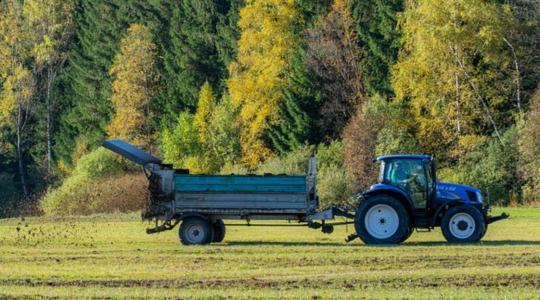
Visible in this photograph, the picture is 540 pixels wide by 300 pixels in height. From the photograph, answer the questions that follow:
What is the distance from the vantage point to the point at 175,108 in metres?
88.1

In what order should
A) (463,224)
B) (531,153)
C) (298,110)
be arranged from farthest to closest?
1. (298,110)
2. (531,153)
3. (463,224)

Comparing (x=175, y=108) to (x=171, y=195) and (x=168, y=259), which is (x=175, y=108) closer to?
(x=171, y=195)

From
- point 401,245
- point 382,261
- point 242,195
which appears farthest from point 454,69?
point 382,261

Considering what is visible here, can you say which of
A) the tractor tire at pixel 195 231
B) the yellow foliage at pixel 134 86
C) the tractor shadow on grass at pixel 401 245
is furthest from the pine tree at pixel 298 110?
the tractor tire at pixel 195 231

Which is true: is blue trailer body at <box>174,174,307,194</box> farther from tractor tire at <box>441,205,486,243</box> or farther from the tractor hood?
tractor tire at <box>441,205,486,243</box>

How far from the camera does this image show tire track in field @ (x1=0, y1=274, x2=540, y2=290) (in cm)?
2138

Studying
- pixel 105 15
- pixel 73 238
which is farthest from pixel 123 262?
pixel 105 15

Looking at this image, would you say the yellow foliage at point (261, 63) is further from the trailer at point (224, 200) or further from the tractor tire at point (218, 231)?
the trailer at point (224, 200)

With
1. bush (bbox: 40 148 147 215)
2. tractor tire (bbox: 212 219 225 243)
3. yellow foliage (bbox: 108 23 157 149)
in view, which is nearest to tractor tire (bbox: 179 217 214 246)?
tractor tire (bbox: 212 219 225 243)

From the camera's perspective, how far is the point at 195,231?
32594mm

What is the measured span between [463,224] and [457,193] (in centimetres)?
87

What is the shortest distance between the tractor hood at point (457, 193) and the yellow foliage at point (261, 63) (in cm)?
4107

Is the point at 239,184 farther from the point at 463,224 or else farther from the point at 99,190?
the point at 99,190

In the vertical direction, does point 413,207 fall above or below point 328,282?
above
